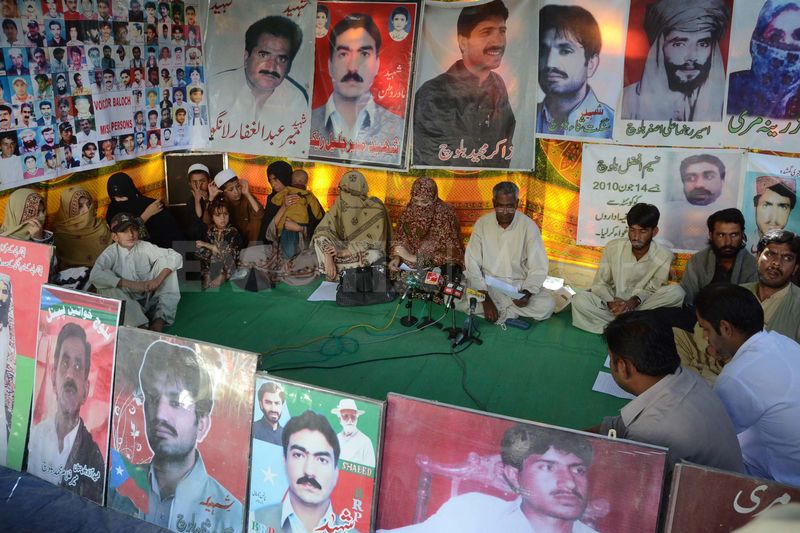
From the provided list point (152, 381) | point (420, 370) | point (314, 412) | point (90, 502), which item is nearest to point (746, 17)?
point (420, 370)

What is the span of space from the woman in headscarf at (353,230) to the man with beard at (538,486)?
365 cm

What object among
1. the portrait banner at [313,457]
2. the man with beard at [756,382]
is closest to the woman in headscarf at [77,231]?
the portrait banner at [313,457]

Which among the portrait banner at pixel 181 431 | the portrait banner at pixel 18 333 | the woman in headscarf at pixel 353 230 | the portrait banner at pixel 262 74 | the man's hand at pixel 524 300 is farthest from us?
the portrait banner at pixel 262 74

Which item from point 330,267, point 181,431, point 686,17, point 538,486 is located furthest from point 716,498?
point 330,267

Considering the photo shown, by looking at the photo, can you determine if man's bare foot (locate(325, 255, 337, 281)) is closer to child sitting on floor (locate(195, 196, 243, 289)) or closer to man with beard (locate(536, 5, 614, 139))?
child sitting on floor (locate(195, 196, 243, 289))

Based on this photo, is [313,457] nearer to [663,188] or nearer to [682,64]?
[663,188]

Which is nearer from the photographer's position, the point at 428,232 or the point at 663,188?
the point at 663,188

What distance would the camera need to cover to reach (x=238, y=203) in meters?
6.23

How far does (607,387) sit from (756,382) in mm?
1611

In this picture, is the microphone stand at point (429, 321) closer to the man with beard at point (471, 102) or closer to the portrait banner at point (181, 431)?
the man with beard at point (471, 102)

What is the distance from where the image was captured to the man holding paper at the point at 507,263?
5148 mm

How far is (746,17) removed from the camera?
4.77 metres

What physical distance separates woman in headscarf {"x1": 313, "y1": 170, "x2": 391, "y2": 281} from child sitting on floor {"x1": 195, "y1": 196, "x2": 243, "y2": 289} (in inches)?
30.7

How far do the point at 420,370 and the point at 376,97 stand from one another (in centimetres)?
268
